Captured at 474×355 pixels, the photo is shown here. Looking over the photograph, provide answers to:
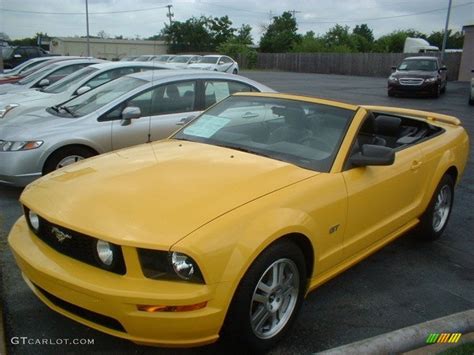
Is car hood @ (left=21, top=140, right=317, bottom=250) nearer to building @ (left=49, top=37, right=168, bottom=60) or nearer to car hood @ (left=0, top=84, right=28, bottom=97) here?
car hood @ (left=0, top=84, right=28, bottom=97)

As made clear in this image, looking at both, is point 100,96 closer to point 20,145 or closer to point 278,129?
point 20,145

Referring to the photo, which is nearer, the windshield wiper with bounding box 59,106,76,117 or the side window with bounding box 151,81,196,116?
the windshield wiper with bounding box 59,106,76,117

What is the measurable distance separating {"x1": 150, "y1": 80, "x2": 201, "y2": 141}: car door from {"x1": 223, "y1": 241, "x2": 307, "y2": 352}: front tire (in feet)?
12.5

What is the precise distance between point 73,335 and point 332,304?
1783 mm

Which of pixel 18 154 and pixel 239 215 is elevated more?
pixel 239 215

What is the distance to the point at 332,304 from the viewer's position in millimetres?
3543

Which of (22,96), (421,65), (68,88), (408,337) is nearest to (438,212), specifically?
(408,337)

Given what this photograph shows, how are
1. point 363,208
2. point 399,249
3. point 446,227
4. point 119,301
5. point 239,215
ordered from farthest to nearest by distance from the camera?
point 446,227
point 399,249
point 363,208
point 239,215
point 119,301

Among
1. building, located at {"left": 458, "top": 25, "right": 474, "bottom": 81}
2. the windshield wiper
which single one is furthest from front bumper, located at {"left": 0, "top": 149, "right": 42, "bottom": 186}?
building, located at {"left": 458, "top": 25, "right": 474, "bottom": 81}

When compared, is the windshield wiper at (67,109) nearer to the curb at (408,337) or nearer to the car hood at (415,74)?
the curb at (408,337)

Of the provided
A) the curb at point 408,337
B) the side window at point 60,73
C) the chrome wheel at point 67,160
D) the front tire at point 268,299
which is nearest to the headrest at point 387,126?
the curb at point 408,337

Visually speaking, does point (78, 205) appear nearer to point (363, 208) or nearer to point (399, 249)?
point (363, 208)

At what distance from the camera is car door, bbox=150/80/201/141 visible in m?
6.38

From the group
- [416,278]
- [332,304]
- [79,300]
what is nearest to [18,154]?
[79,300]
